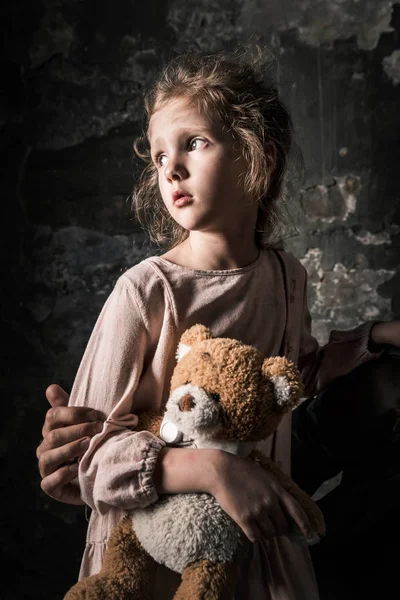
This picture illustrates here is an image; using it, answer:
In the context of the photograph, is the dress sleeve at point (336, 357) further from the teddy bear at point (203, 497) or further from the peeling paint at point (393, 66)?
the peeling paint at point (393, 66)

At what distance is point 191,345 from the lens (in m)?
1.05

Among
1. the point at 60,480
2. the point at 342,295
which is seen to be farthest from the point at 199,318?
the point at 342,295

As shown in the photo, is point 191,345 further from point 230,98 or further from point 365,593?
point 365,593

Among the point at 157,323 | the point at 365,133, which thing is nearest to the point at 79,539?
the point at 157,323

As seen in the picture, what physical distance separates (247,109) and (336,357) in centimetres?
59

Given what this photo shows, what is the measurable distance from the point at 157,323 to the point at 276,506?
36cm

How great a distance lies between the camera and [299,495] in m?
1.08

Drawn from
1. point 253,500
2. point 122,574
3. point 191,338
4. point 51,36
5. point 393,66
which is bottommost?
point 122,574

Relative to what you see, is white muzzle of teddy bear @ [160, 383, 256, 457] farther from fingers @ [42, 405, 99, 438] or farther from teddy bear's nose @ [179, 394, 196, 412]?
fingers @ [42, 405, 99, 438]

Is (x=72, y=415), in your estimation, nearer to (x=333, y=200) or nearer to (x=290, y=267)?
(x=290, y=267)

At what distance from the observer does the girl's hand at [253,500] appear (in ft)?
3.26

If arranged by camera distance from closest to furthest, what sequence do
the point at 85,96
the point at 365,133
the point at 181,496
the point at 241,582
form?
the point at 181,496 < the point at 241,582 < the point at 365,133 < the point at 85,96

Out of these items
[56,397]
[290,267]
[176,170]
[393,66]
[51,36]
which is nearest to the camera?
[176,170]

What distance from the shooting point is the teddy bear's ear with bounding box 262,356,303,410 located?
0.97m
